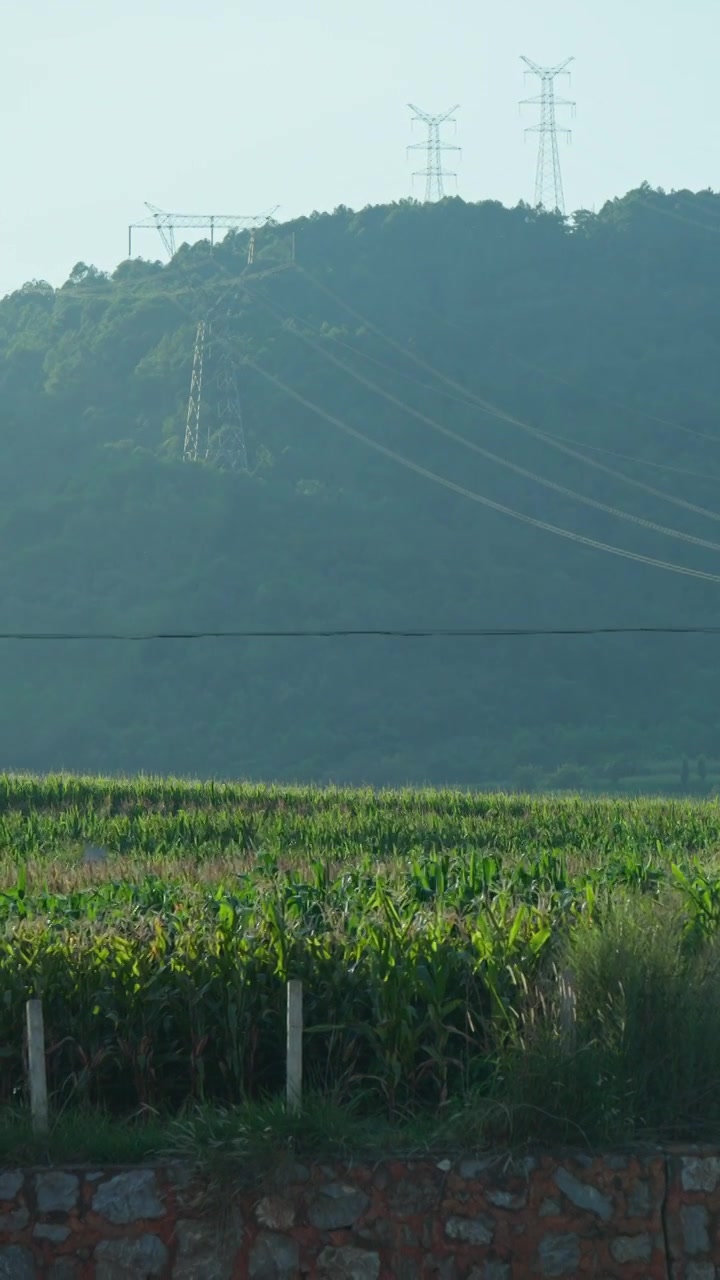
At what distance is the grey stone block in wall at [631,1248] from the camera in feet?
34.4

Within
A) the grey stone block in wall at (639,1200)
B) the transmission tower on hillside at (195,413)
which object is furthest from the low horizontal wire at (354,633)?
the transmission tower on hillside at (195,413)

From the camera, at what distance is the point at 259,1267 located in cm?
1030

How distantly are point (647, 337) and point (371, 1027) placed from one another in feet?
373

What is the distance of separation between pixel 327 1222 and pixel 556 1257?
1.39 metres

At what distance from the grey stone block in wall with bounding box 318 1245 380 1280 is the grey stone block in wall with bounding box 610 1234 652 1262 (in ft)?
4.75

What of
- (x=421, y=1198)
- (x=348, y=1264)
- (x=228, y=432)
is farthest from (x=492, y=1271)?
(x=228, y=432)

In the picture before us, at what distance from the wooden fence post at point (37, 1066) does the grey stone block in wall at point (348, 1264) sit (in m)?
1.89

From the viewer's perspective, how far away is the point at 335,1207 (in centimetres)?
1032

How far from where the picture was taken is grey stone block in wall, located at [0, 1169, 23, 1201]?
10.3 metres

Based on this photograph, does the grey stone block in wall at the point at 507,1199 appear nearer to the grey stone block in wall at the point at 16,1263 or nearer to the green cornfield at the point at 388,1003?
the green cornfield at the point at 388,1003

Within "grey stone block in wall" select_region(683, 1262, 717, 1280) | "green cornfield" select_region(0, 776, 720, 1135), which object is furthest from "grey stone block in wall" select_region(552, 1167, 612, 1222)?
"grey stone block in wall" select_region(683, 1262, 717, 1280)

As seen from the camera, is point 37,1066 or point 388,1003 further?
point 388,1003

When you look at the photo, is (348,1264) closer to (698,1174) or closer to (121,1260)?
(121,1260)

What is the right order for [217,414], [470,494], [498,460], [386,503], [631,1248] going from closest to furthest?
[631,1248], [470,494], [498,460], [386,503], [217,414]
